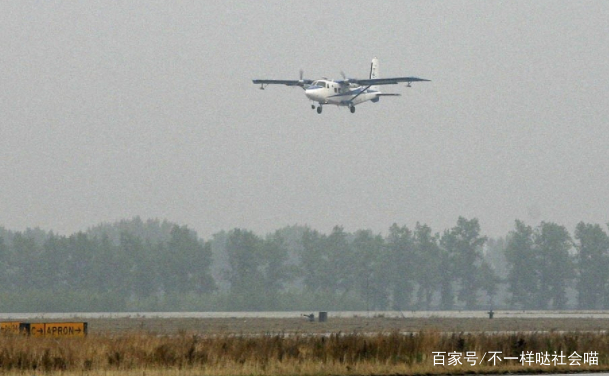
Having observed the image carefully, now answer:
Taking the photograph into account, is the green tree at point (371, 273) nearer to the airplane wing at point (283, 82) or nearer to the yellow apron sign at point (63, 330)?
the airplane wing at point (283, 82)

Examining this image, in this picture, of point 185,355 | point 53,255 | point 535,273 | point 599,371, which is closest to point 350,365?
point 185,355

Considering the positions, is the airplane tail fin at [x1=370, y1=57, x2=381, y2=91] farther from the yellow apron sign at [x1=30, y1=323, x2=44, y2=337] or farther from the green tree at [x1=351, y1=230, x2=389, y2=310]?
the yellow apron sign at [x1=30, y1=323, x2=44, y2=337]

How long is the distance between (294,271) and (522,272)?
111 feet

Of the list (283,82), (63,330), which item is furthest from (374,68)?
(63,330)

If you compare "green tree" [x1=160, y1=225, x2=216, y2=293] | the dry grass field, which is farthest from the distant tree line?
the dry grass field

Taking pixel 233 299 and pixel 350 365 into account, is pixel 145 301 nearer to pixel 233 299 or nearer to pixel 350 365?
pixel 233 299

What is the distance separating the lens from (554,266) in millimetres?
148250

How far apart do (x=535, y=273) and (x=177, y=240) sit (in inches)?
2049

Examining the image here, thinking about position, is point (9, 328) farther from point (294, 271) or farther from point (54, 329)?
point (294, 271)

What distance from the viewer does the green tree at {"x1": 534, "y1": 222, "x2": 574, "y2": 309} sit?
147250 mm

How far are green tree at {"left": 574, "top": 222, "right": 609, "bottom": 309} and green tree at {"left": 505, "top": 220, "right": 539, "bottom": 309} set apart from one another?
668 cm

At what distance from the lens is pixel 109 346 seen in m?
32.0

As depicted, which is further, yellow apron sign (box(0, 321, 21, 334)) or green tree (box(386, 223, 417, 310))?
green tree (box(386, 223, 417, 310))

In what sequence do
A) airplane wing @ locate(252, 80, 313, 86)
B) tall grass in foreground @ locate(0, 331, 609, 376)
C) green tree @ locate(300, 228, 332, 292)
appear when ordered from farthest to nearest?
green tree @ locate(300, 228, 332, 292) → airplane wing @ locate(252, 80, 313, 86) → tall grass in foreground @ locate(0, 331, 609, 376)
